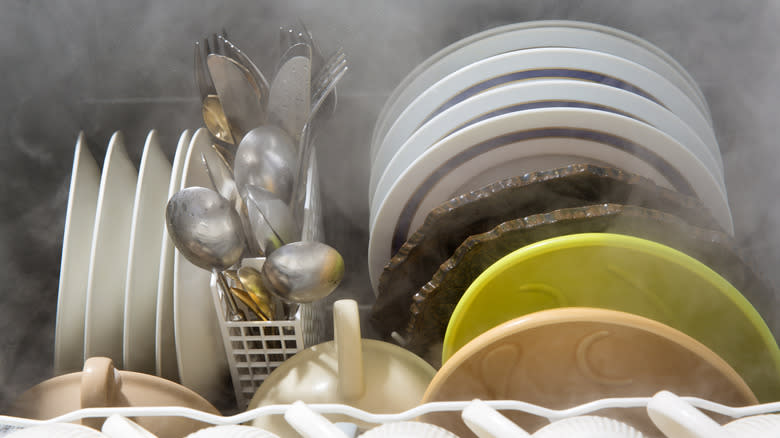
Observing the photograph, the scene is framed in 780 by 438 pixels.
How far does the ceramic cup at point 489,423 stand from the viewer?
262mm

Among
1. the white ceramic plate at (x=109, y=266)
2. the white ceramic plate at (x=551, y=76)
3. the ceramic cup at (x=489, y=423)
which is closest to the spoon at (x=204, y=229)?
the white ceramic plate at (x=109, y=266)

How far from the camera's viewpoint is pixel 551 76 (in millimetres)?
580

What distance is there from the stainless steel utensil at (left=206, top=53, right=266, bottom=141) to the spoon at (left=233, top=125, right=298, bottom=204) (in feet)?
0.20

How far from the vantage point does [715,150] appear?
2.01 ft

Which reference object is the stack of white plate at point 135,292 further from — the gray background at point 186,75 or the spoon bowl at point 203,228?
the gray background at point 186,75

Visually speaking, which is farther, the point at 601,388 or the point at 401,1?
the point at 401,1

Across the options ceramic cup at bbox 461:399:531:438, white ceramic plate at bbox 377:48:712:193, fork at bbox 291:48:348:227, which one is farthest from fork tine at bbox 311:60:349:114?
ceramic cup at bbox 461:399:531:438

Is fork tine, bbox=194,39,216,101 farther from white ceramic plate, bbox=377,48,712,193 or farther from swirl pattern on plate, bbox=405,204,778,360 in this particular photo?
swirl pattern on plate, bbox=405,204,778,360

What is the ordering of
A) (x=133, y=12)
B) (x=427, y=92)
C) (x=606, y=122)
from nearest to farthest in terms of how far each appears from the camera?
(x=606, y=122)
(x=427, y=92)
(x=133, y=12)

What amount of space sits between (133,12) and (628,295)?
0.67 m

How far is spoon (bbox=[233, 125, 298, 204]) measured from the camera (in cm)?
62

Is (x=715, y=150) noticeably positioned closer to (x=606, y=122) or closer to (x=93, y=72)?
(x=606, y=122)

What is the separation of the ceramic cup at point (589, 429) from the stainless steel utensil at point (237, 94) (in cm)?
53

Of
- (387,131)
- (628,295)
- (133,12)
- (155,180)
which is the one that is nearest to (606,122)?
(628,295)
